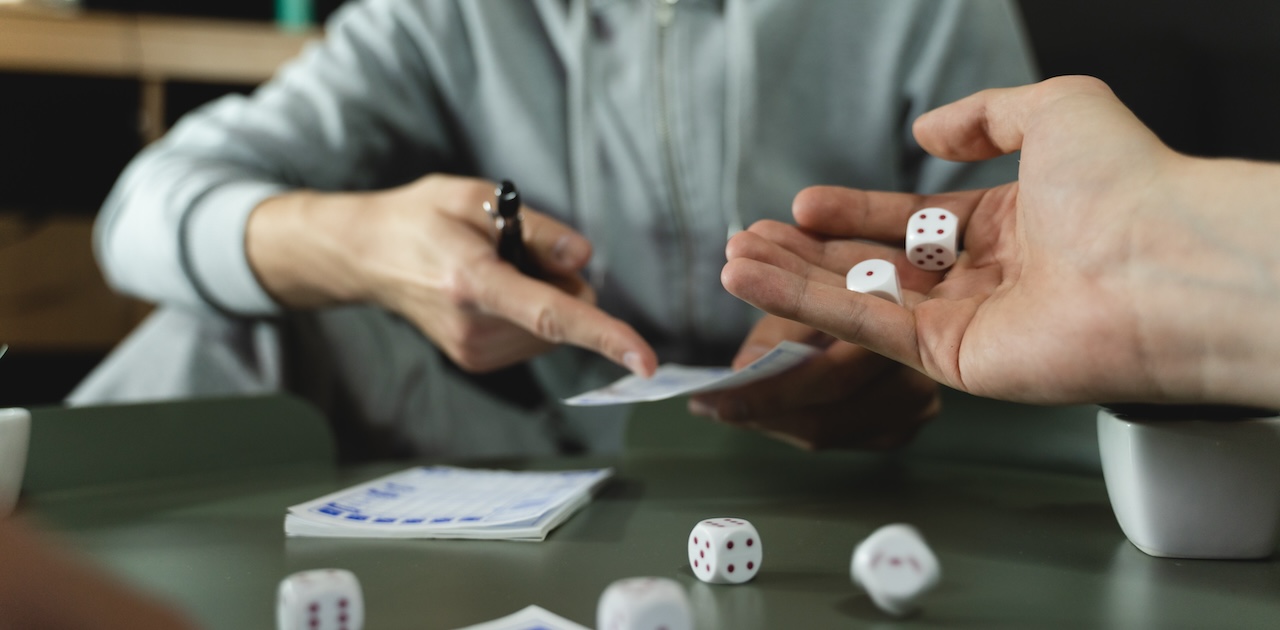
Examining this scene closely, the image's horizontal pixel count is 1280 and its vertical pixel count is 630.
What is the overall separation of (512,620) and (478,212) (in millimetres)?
671

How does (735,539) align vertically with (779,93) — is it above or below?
below

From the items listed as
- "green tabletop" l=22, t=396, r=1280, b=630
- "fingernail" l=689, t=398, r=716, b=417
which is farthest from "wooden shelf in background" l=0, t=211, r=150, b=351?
"fingernail" l=689, t=398, r=716, b=417

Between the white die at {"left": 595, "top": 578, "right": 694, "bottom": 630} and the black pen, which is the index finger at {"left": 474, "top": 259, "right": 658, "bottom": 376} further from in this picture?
the white die at {"left": 595, "top": 578, "right": 694, "bottom": 630}

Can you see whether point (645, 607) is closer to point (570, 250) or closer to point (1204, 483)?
point (1204, 483)

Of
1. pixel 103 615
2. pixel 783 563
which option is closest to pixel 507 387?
pixel 783 563

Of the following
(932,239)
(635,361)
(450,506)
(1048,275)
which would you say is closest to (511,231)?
(635,361)

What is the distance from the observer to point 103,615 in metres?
0.36

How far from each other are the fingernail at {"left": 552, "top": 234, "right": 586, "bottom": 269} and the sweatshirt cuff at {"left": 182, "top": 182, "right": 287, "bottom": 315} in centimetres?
53

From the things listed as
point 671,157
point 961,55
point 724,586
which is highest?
point 961,55

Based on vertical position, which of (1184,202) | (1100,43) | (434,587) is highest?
(1100,43)

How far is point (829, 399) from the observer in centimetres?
105

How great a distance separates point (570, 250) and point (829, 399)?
1.11 ft

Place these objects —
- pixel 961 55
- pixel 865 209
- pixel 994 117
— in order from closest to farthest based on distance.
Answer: pixel 994 117, pixel 865 209, pixel 961 55

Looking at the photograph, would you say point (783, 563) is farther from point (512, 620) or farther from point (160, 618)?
point (160, 618)
